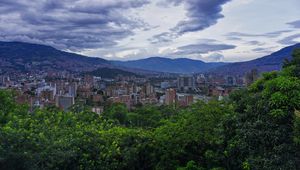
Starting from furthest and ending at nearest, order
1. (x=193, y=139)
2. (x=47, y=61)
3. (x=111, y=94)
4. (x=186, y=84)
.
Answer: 1. (x=47, y=61)
2. (x=186, y=84)
3. (x=111, y=94)
4. (x=193, y=139)

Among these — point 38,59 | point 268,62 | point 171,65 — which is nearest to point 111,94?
point 268,62

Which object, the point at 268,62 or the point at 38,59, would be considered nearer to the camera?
the point at 268,62

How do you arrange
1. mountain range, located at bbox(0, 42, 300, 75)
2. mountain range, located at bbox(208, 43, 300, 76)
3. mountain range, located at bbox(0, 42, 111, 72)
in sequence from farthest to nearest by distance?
1. mountain range, located at bbox(0, 42, 111, 72)
2. mountain range, located at bbox(0, 42, 300, 75)
3. mountain range, located at bbox(208, 43, 300, 76)

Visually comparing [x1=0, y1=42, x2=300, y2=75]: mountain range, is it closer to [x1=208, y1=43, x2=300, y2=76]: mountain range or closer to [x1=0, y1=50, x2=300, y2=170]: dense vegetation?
[x1=208, y1=43, x2=300, y2=76]: mountain range

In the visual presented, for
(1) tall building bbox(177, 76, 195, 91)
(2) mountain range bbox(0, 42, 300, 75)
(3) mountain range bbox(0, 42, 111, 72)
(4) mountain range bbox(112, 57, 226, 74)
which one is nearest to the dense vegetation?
(1) tall building bbox(177, 76, 195, 91)

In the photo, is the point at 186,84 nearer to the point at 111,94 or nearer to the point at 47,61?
the point at 111,94

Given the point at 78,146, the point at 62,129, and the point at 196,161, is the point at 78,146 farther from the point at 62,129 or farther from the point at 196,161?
the point at 196,161

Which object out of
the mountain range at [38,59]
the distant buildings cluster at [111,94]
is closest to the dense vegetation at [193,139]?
the distant buildings cluster at [111,94]

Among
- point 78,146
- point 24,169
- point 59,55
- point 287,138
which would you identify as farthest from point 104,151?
point 59,55
